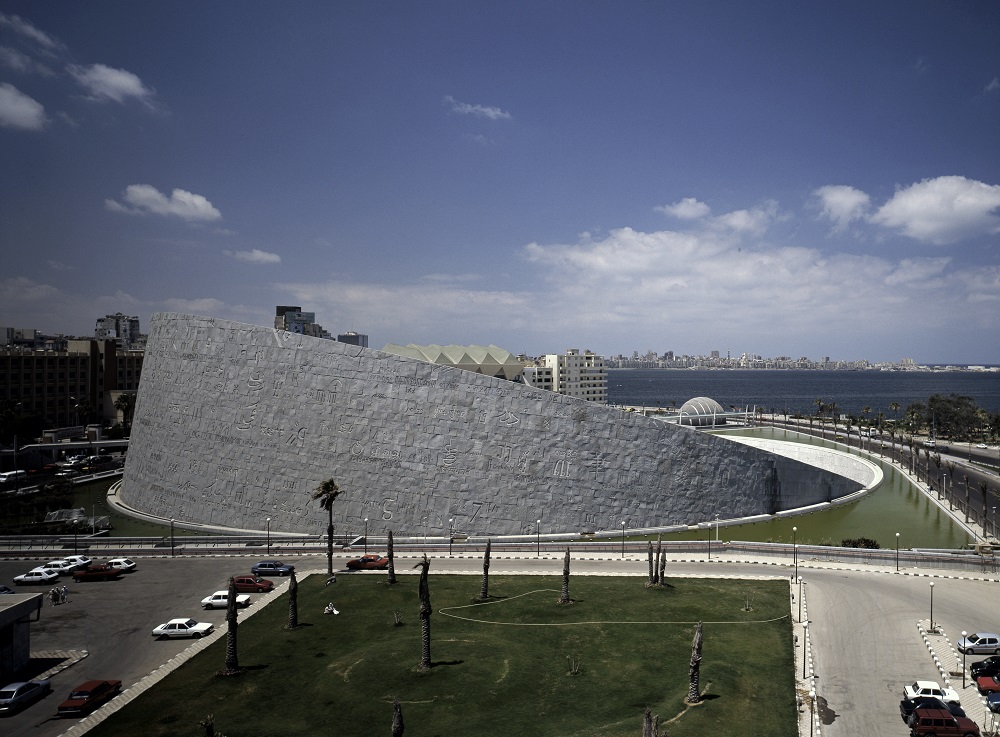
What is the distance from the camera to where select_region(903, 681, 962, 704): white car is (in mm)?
22469

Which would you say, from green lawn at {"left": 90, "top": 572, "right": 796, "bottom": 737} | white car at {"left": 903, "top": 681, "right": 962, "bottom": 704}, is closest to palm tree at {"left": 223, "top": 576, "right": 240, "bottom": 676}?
green lawn at {"left": 90, "top": 572, "right": 796, "bottom": 737}

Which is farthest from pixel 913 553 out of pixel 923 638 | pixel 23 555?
pixel 23 555

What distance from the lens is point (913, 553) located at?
3916 cm

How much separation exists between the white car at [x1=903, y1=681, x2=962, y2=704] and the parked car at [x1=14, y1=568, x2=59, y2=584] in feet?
148

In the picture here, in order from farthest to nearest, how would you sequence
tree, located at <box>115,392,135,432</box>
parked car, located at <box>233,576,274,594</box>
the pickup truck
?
tree, located at <box>115,392,135,432</box>
parked car, located at <box>233,576,274,594</box>
the pickup truck

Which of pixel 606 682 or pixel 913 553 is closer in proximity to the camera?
pixel 606 682

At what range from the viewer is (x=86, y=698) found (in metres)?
23.0

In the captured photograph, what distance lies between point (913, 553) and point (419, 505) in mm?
32236

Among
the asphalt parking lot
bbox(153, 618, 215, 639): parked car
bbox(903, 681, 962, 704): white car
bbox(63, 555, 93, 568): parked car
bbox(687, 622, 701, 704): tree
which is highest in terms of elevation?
bbox(687, 622, 701, 704): tree

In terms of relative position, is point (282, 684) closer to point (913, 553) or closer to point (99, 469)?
point (913, 553)

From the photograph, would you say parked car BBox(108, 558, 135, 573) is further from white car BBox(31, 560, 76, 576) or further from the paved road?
white car BBox(31, 560, 76, 576)

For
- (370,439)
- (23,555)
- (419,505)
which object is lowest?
(23,555)

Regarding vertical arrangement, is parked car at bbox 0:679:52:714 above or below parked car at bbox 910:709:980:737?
below

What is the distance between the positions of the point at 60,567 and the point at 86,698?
2143 cm
